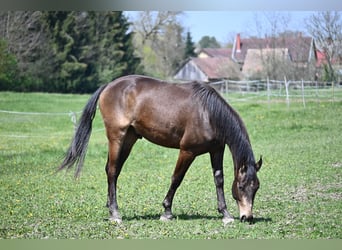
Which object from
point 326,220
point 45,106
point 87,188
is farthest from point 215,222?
point 45,106

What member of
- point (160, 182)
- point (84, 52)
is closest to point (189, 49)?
point (84, 52)

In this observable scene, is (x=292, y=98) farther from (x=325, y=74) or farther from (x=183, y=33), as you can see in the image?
(x=183, y=33)

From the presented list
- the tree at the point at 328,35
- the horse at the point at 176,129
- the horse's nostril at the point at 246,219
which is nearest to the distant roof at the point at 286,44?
the tree at the point at 328,35

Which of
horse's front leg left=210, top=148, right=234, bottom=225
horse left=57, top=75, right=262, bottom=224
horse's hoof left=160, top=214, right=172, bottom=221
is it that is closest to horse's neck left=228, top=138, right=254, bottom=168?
horse left=57, top=75, right=262, bottom=224

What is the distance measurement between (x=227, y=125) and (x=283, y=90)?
5.57 feet

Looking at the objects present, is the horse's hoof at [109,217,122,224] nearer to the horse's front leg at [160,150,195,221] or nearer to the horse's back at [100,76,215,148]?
the horse's front leg at [160,150,195,221]

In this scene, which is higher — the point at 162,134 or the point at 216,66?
the point at 216,66

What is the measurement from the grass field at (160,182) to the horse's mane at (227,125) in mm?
593

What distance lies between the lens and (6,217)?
470 centimetres

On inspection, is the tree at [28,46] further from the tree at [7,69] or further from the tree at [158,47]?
the tree at [158,47]

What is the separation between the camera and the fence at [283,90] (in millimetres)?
5367

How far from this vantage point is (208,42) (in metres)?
5.72

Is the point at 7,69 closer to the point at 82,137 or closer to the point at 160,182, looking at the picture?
the point at 82,137

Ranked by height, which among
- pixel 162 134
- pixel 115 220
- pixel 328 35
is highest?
pixel 328 35
